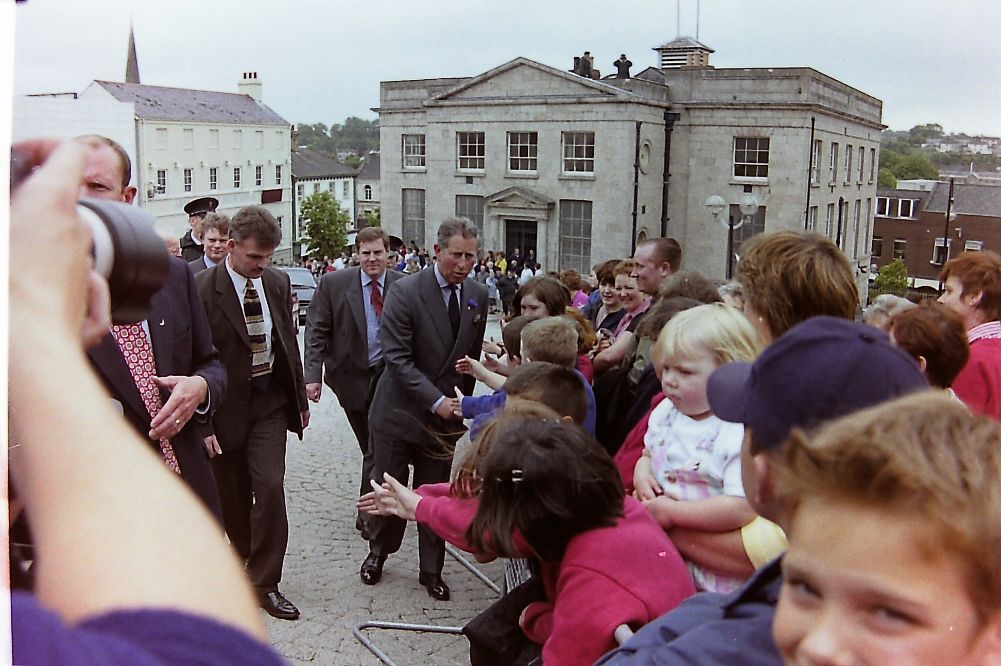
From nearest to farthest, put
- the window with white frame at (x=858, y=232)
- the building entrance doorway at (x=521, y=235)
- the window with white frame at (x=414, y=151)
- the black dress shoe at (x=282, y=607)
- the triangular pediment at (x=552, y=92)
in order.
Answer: the black dress shoe at (x=282, y=607) < the window with white frame at (x=858, y=232) < the triangular pediment at (x=552, y=92) < the window with white frame at (x=414, y=151) < the building entrance doorway at (x=521, y=235)

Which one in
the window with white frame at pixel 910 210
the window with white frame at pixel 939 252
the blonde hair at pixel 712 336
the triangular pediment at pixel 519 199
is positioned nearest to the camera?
the blonde hair at pixel 712 336

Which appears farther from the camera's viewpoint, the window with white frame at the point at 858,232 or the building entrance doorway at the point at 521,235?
the building entrance doorway at the point at 521,235

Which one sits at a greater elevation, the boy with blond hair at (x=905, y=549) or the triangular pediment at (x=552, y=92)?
the triangular pediment at (x=552, y=92)

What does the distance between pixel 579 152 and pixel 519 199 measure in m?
2.28

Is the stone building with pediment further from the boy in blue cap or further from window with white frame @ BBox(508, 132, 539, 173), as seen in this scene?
the boy in blue cap

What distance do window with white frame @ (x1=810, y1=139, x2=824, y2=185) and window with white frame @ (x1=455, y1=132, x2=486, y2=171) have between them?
8.05m

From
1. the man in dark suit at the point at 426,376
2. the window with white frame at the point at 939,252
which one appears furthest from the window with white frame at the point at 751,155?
the window with white frame at the point at 939,252

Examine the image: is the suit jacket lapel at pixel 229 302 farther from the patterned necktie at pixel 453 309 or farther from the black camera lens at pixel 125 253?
the black camera lens at pixel 125 253

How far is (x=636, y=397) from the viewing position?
290 cm

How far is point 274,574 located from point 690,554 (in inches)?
62.3

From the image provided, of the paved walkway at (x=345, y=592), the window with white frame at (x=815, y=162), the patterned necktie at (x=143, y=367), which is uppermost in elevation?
the window with white frame at (x=815, y=162)

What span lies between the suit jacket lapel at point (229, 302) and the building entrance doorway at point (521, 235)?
13.4 meters

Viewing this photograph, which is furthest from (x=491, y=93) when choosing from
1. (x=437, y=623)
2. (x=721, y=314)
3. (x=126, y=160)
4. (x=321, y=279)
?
(x=126, y=160)

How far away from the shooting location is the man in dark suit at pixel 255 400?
2250 millimetres
